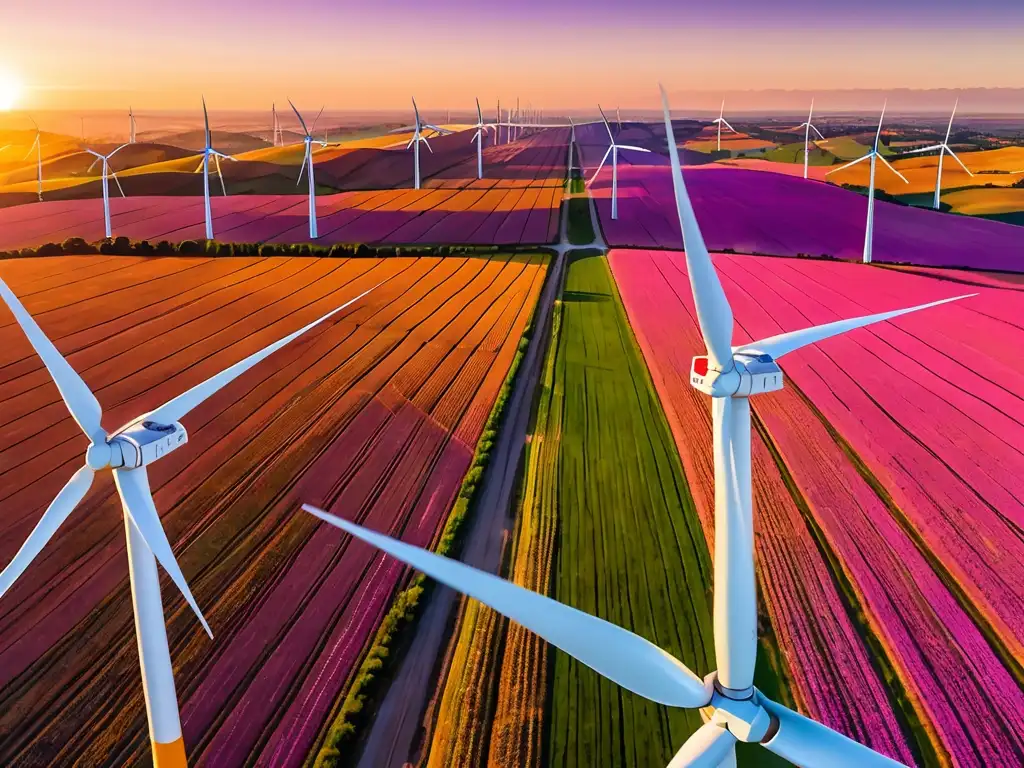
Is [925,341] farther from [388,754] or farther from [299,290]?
[299,290]

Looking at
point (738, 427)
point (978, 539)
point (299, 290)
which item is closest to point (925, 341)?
point (978, 539)

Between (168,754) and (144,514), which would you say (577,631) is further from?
(168,754)

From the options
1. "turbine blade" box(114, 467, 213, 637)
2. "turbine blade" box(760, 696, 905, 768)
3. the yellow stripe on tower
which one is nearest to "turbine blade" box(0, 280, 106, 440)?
"turbine blade" box(114, 467, 213, 637)

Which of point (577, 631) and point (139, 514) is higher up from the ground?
point (139, 514)

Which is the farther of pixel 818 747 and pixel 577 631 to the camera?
pixel 818 747

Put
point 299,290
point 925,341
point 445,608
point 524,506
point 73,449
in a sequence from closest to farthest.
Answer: point 445,608 < point 524,506 < point 73,449 < point 925,341 < point 299,290

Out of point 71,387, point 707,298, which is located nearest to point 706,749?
point 707,298

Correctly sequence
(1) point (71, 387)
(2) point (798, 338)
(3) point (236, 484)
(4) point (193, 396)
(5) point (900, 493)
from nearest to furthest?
1. (1) point (71, 387)
2. (2) point (798, 338)
3. (4) point (193, 396)
4. (5) point (900, 493)
5. (3) point (236, 484)
